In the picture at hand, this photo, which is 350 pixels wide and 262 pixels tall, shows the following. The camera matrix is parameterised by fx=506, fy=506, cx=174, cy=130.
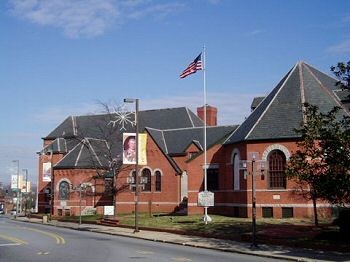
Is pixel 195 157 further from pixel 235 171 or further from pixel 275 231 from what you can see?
pixel 275 231

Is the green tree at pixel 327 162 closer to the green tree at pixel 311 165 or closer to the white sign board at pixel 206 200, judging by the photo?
the green tree at pixel 311 165

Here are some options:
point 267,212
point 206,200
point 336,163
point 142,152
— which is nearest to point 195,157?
point 142,152

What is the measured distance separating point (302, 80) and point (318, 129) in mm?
21845

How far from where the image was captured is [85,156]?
73625mm

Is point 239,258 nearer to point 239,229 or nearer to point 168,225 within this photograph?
point 239,229

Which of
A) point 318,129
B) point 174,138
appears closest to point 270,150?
point 318,129

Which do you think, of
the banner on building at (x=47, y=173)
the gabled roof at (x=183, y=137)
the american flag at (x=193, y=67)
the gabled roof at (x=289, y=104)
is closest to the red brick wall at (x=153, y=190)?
the gabled roof at (x=183, y=137)

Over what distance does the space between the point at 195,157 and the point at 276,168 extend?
447 inches

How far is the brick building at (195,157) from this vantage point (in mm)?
42188

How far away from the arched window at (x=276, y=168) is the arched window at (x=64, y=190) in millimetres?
38120

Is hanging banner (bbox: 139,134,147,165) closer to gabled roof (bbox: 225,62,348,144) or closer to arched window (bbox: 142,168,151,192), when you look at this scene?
gabled roof (bbox: 225,62,348,144)

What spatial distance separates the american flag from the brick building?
7.56 meters

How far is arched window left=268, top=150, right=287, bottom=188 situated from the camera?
138 ft

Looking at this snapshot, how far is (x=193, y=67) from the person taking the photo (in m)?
40.9
